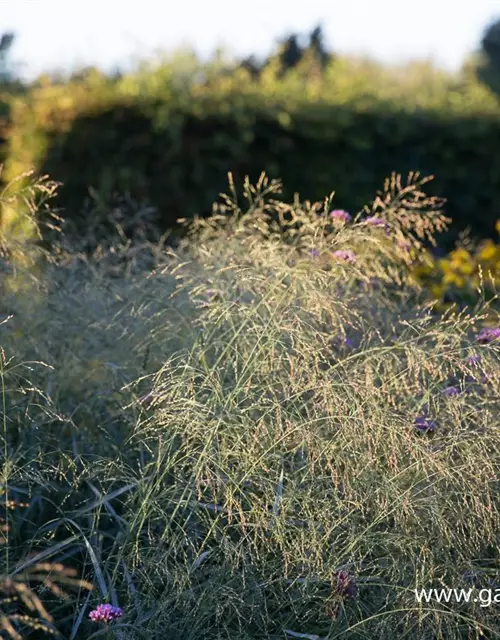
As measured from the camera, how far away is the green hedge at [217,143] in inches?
295

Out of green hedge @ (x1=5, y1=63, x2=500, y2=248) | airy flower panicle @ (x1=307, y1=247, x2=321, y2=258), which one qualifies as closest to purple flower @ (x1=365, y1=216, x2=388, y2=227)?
airy flower panicle @ (x1=307, y1=247, x2=321, y2=258)

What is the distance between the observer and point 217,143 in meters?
7.49

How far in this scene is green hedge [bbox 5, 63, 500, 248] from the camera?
295 inches

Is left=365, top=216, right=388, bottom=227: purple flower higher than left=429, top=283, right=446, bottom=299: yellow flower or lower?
higher

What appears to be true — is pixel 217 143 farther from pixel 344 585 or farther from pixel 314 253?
pixel 344 585

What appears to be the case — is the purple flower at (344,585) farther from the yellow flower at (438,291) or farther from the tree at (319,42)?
the tree at (319,42)

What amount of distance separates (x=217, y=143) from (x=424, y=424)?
189 inches

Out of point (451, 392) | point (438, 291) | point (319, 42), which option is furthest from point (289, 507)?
point (319, 42)

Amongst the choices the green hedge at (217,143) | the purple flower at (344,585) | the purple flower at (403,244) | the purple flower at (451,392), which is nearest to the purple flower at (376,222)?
the purple flower at (403,244)

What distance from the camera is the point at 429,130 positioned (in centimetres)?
841

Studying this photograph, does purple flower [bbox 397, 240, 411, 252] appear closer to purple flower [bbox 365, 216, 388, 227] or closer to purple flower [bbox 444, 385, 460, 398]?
purple flower [bbox 365, 216, 388, 227]

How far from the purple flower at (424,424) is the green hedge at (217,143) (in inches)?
176

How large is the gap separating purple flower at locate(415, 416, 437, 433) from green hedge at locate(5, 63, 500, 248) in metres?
4.47

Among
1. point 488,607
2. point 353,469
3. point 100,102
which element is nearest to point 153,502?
point 353,469
